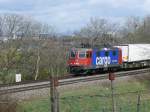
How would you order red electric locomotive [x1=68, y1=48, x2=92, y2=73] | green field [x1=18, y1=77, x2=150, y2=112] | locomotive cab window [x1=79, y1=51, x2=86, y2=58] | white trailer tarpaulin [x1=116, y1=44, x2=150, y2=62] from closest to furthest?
green field [x1=18, y1=77, x2=150, y2=112]
red electric locomotive [x1=68, y1=48, x2=92, y2=73]
locomotive cab window [x1=79, y1=51, x2=86, y2=58]
white trailer tarpaulin [x1=116, y1=44, x2=150, y2=62]

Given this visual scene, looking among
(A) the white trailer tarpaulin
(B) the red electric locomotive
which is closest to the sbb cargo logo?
(B) the red electric locomotive

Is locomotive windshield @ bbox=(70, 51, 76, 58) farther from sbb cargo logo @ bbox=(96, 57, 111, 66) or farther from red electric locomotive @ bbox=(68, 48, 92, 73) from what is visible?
sbb cargo logo @ bbox=(96, 57, 111, 66)

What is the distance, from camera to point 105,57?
4591 centimetres

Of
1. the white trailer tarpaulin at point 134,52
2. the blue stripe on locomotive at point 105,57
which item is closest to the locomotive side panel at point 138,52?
the white trailer tarpaulin at point 134,52

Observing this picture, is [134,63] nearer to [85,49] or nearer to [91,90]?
[85,49]

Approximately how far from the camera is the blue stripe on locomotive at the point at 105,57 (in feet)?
146

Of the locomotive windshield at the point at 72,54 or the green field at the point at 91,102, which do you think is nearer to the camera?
the green field at the point at 91,102

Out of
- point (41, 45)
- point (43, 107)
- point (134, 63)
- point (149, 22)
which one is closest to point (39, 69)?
point (41, 45)

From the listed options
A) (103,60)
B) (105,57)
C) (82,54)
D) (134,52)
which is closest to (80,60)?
(82,54)

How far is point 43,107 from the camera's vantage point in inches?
731

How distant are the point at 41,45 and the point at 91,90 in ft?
104

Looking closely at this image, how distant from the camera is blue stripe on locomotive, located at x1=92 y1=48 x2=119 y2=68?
44.6 m

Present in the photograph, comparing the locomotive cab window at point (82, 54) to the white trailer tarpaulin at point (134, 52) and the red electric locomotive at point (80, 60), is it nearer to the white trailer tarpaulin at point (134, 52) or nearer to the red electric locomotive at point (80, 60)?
the red electric locomotive at point (80, 60)

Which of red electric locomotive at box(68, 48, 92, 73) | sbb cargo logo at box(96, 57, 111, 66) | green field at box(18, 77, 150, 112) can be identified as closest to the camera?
green field at box(18, 77, 150, 112)
